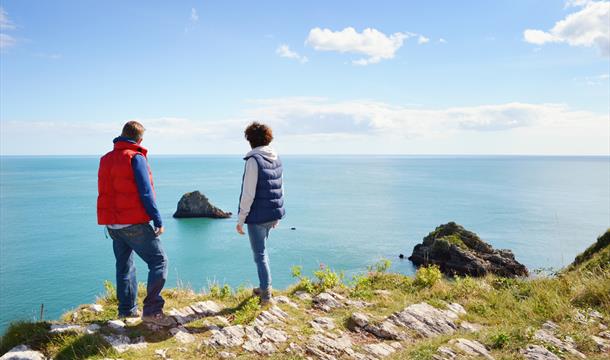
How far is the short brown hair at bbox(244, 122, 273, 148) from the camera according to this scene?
6234mm

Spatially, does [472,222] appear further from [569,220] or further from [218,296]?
[218,296]

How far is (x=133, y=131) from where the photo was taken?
568cm

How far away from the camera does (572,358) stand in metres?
4.94

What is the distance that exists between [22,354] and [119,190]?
235 cm

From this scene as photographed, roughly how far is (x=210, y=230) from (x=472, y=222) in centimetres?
5203

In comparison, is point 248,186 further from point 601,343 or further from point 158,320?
point 601,343

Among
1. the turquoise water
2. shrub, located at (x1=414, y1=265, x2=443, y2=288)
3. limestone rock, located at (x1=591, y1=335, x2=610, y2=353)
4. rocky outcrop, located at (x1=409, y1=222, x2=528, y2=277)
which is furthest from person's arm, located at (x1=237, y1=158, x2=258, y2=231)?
rocky outcrop, located at (x1=409, y1=222, x2=528, y2=277)

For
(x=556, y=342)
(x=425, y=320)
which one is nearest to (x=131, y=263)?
(x=425, y=320)

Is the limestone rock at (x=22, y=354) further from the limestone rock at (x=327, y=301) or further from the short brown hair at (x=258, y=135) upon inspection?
the limestone rock at (x=327, y=301)

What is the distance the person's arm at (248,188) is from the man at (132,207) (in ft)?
4.08

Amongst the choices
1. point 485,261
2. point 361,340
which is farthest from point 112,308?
point 485,261

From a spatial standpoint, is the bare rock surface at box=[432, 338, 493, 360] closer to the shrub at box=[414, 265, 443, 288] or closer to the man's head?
the shrub at box=[414, 265, 443, 288]

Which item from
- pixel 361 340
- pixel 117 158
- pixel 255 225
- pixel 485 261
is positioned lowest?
pixel 485 261

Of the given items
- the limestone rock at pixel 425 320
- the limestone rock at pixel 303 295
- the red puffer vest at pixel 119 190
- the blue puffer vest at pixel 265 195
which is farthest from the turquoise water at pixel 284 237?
the red puffer vest at pixel 119 190
